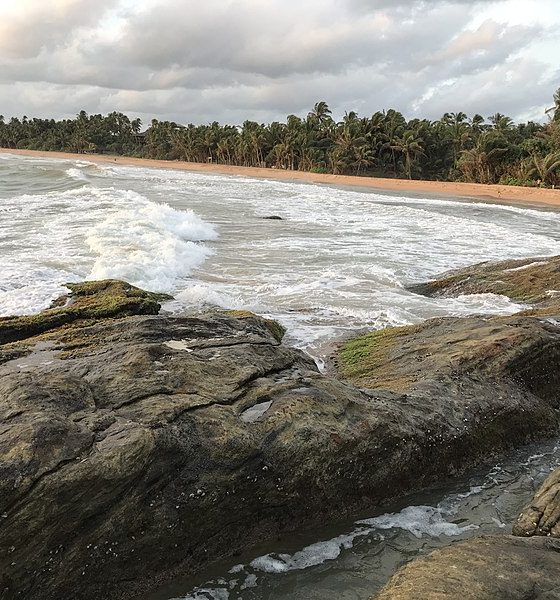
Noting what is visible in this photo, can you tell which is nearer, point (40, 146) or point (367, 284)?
point (367, 284)

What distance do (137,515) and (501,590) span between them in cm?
222

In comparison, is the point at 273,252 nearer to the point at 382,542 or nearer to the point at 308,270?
the point at 308,270

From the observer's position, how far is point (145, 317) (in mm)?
6703

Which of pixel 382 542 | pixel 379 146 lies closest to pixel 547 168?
pixel 379 146

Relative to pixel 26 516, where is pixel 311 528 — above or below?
below

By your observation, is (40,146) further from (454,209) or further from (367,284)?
(367,284)

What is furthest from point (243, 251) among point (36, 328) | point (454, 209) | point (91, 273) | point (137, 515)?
point (454, 209)

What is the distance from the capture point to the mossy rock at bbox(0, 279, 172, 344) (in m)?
7.54

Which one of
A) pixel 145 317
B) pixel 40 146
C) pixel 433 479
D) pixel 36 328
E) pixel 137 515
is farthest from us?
pixel 40 146

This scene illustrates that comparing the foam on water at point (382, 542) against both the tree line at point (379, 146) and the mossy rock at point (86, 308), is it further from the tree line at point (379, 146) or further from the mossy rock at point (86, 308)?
the tree line at point (379, 146)

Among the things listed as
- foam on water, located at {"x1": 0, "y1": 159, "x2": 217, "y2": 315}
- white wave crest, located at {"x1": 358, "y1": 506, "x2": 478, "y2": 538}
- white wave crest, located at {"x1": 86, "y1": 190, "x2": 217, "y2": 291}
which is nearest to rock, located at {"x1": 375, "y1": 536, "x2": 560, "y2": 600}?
white wave crest, located at {"x1": 358, "y1": 506, "x2": 478, "y2": 538}

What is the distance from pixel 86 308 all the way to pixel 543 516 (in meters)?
6.34

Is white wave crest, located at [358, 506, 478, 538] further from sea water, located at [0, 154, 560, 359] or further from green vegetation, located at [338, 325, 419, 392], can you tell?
sea water, located at [0, 154, 560, 359]

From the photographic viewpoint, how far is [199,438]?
425 centimetres
